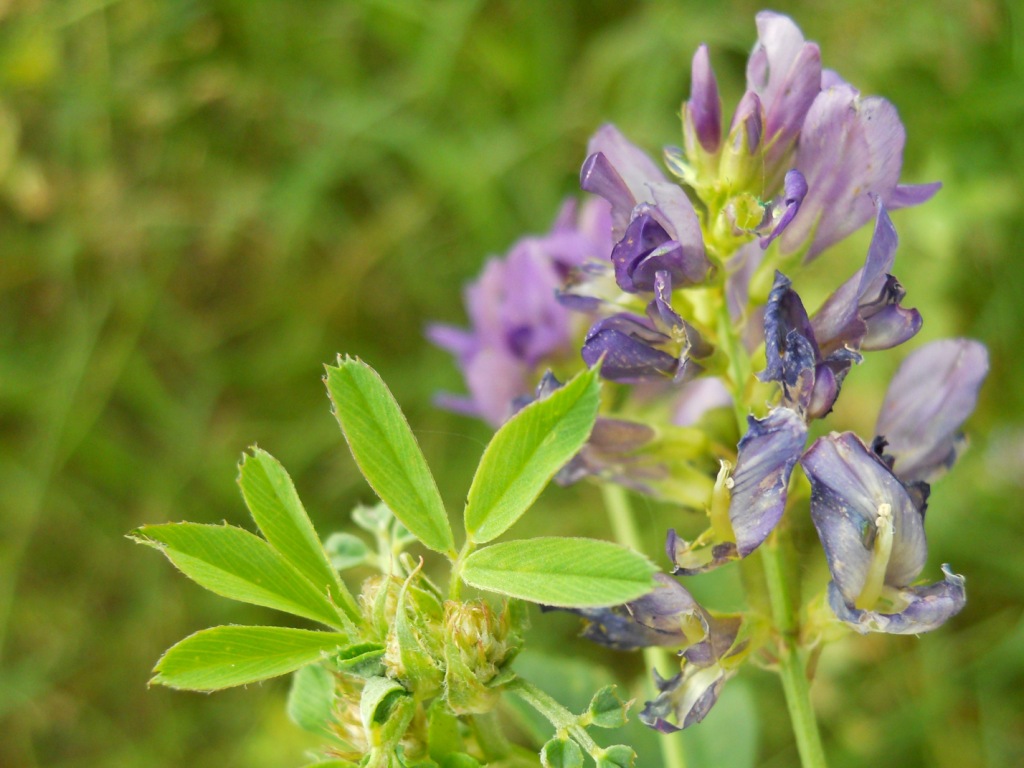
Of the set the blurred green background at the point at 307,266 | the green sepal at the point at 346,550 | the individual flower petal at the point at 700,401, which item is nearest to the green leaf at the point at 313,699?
the green sepal at the point at 346,550

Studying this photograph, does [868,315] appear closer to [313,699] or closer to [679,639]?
[679,639]

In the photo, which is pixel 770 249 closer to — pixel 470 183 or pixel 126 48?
pixel 470 183

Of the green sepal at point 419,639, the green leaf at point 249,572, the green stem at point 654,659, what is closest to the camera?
the green sepal at point 419,639

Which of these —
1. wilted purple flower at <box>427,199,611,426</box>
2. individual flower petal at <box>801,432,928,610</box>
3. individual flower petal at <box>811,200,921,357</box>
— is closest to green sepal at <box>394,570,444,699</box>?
individual flower petal at <box>801,432,928,610</box>

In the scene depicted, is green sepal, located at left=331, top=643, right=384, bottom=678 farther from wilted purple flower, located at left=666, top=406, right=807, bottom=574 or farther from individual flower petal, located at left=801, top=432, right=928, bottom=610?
individual flower petal, located at left=801, top=432, right=928, bottom=610

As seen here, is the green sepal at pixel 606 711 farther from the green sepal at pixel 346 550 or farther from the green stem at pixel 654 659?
the green sepal at pixel 346 550

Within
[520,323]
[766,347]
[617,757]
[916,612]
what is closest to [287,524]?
[617,757]

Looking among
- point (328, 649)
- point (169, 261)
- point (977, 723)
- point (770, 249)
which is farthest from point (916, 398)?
point (169, 261)
